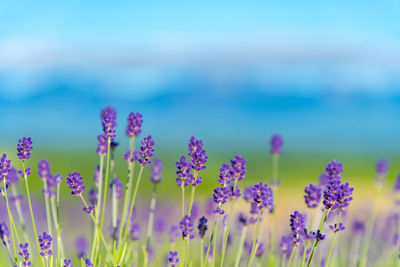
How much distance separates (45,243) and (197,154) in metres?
0.92

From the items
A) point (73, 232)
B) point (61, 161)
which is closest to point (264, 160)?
point (61, 161)

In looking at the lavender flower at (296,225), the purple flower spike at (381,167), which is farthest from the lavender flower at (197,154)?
the purple flower spike at (381,167)

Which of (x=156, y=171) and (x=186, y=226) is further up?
(x=156, y=171)

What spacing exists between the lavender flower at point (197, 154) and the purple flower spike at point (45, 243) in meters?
0.84

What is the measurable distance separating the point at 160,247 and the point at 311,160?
24.0m

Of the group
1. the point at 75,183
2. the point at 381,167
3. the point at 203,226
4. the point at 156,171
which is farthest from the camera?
the point at 381,167

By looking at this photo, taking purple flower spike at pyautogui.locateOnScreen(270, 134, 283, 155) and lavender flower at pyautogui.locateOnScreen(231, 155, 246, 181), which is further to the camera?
purple flower spike at pyautogui.locateOnScreen(270, 134, 283, 155)

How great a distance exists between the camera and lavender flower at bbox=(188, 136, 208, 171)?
2482mm

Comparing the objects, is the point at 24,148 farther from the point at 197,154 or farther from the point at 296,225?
the point at 296,225

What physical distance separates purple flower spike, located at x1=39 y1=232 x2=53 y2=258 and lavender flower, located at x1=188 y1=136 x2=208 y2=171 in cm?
→ 84

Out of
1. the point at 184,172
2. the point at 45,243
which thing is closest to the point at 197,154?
the point at 184,172

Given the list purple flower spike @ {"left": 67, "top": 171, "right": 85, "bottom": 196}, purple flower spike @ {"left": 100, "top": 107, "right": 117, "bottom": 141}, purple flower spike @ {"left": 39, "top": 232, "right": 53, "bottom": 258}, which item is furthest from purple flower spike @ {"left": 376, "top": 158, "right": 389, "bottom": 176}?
purple flower spike @ {"left": 39, "top": 232, "right": 53, "bottom": 258}

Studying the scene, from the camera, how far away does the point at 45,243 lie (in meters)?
2.49

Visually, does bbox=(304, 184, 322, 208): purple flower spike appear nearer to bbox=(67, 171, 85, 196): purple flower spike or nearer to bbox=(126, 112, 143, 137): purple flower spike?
bbox=(126, 112, 143, 137): purple flower spike
